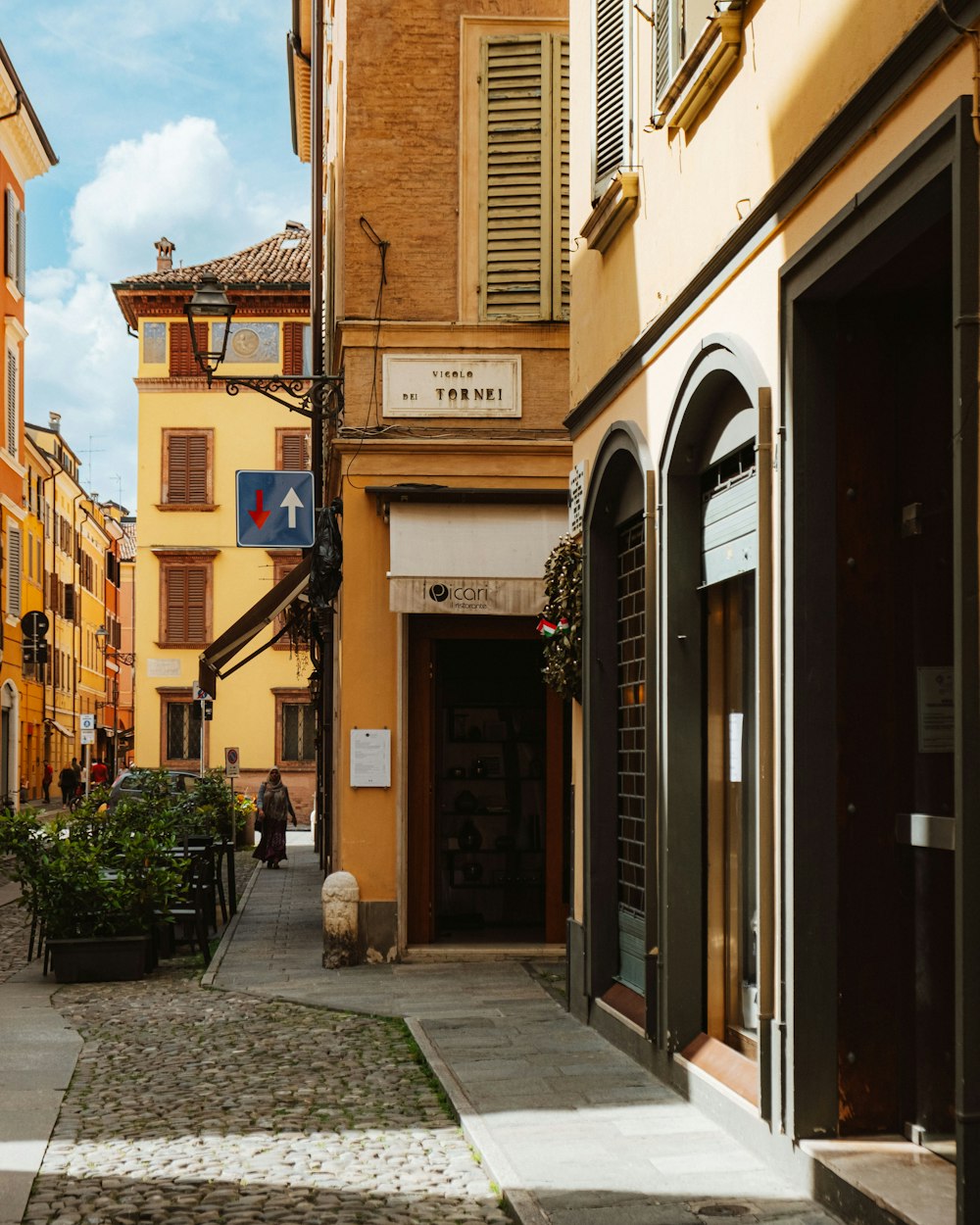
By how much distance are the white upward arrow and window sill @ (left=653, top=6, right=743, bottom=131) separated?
24.9 feet

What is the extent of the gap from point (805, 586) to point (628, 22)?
4263 millimetres

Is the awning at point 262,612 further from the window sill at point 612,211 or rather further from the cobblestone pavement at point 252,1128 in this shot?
the window sill at point 612,211

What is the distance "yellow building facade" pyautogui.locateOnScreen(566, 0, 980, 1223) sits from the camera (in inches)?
201

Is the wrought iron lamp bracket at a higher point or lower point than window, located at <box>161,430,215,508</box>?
lower

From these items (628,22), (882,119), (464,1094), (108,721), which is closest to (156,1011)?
(464,1094)

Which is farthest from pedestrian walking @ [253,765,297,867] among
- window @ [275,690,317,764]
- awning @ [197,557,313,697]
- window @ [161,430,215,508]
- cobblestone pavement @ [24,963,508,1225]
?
window @ [161,430,215,508]

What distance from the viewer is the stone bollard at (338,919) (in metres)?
13.2

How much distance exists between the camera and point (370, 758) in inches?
538

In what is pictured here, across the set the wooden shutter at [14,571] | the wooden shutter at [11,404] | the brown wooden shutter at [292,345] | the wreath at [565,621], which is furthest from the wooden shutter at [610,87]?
the brown wooden shutter at [292,345]

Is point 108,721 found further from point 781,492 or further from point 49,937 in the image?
point 781,492

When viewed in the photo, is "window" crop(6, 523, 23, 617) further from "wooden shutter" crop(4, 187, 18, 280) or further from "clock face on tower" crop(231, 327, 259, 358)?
"clock face on tower" crop(231, 327, 259, 358)

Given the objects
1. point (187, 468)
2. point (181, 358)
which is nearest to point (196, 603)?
point (187, 468)

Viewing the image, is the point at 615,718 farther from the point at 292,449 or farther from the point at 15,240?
the point at 292,449

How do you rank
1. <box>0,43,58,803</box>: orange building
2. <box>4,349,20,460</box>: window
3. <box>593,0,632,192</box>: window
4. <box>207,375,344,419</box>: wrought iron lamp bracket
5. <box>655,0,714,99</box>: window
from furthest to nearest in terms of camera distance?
<box>4,349,20,460</box>: window → <box>0,43,58,803</box>: orange building → <box>207,375,344,419</box>: wrought iron lamp bracket → <box>593,0,632,192</box>: window → <box>655,0,714,99</box>: window
